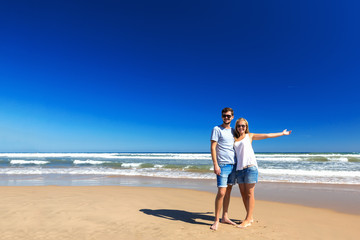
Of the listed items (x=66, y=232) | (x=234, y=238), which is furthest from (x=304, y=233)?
(x=66, y=232)

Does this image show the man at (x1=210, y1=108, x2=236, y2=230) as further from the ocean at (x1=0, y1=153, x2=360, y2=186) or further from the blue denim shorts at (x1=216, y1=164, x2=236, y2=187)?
the ocean at (x1=0, y1=153, x2=360, y2=186)

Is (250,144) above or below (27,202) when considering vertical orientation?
above

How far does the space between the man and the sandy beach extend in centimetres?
58

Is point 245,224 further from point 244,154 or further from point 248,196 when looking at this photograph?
point 244,154

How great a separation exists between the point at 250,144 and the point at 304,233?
5.92 feet

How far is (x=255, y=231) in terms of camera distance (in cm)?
376

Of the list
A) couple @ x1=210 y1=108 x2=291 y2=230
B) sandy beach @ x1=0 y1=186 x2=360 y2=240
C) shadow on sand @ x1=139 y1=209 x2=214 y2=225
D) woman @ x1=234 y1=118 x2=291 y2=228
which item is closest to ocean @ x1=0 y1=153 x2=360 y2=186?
sandy beach @ x1=0 y1=186 x2=360 y2=240

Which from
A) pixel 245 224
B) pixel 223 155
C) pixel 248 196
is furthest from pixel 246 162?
pixel 245 224

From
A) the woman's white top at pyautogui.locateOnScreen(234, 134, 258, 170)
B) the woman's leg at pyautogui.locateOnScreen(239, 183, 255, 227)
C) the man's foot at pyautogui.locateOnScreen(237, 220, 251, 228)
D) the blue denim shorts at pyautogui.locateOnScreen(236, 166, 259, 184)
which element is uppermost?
the woman's white top at pyautogui.locateOnScreen(234, 134, 258, 170)

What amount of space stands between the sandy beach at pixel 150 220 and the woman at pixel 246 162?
1.96 feet

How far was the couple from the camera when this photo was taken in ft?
12.5

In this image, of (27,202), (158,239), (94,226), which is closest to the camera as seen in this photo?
(158,239)

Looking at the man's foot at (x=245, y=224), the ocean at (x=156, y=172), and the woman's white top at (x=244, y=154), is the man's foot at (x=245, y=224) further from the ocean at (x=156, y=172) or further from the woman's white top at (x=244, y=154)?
the ocean at (x=156, y=172)

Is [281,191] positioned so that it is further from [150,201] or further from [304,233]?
[150,201]
